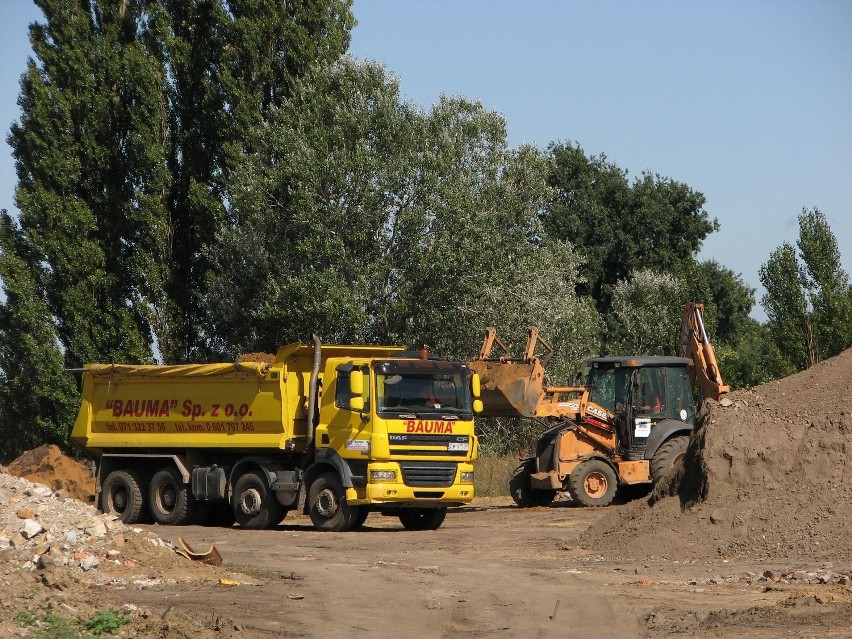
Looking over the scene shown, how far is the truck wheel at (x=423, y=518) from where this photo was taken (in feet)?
69.9

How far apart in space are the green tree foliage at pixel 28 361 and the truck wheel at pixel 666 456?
1903cm

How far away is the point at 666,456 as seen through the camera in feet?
74.7

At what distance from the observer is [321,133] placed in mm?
32688

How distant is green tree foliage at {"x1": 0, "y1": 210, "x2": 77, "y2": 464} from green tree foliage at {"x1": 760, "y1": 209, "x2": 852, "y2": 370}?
25926 mm

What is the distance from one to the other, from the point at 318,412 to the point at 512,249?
15.8 metres

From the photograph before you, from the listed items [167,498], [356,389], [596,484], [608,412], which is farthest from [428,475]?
[167,498]

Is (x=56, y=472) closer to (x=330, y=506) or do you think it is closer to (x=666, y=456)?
(x=330, y=506)

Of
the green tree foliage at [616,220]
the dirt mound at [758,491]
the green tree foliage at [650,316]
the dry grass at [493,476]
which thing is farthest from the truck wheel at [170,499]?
the green tree foliage at [616,220]

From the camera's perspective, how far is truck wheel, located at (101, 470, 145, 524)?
22.5m

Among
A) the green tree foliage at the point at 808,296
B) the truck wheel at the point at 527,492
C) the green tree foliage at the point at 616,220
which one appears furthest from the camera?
the green tree foliage at the point at 616,220

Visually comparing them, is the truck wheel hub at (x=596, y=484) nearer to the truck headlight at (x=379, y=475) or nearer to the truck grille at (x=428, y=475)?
the truck grille at (x=428, y=475)

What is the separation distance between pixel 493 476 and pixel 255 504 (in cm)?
1067

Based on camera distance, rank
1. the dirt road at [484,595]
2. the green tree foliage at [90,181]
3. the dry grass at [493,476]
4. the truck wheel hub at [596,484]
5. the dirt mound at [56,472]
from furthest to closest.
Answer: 1. the green tree foliage at [90,181]
2. the dry grass at [493,476]
3. the dirt mound at [56,472]
4. the truck wheel hub at [596,484]
5. the dirt road at [484,595]

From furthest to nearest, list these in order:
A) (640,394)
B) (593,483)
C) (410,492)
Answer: (640,394)
(593,483)
(410,492)
